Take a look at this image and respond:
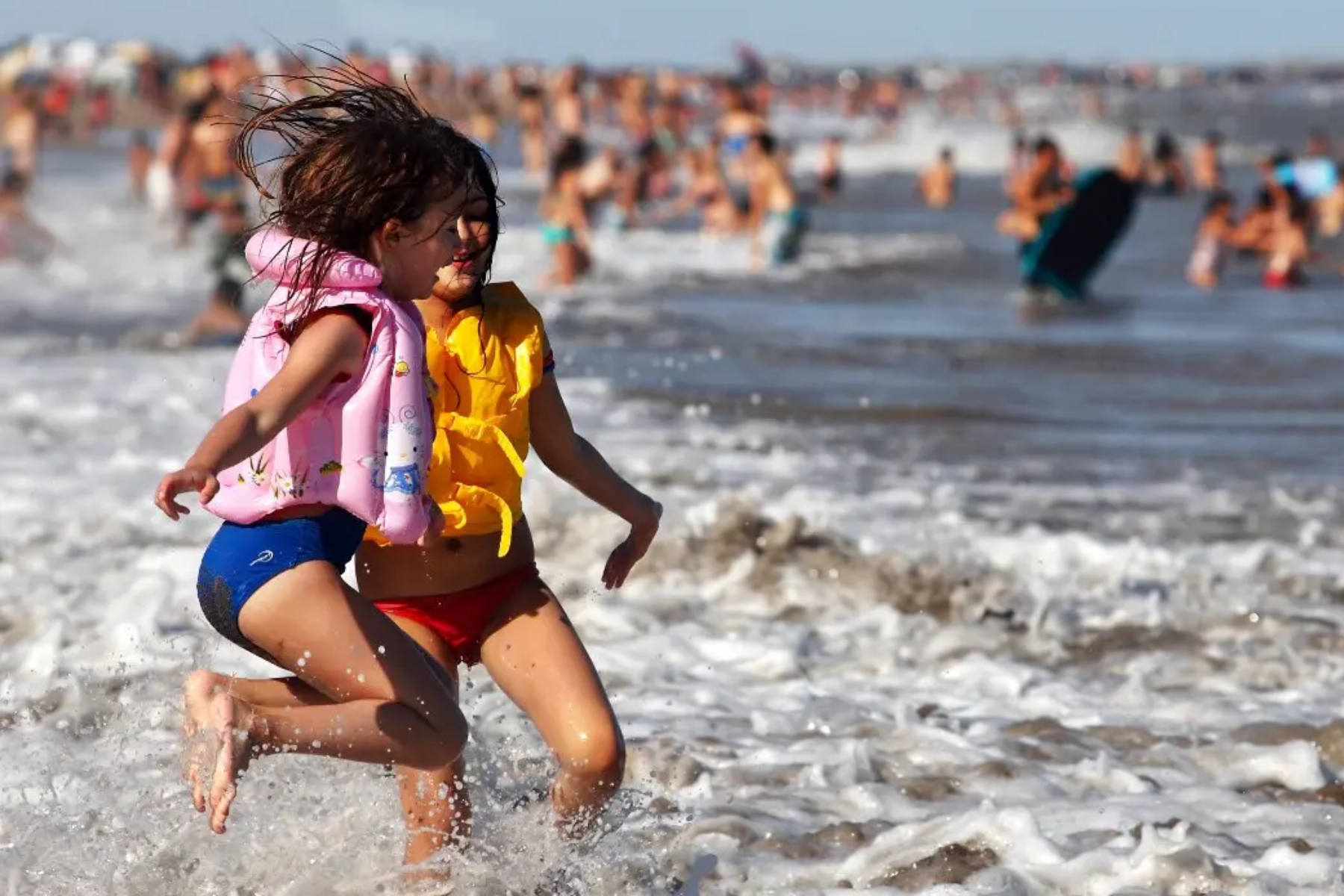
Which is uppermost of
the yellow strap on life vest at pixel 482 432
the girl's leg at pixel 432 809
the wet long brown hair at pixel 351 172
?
the wet long brown hair at pixel 351 172

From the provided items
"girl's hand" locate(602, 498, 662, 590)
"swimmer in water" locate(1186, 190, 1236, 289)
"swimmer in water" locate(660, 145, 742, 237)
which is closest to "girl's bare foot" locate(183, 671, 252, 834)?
"girl's hand" locate(602, 498, 662, 590)

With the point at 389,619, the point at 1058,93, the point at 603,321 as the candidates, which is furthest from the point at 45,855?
the point at 1058,93

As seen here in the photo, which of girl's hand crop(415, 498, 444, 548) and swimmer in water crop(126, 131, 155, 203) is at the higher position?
girl's hand crop(415, 498, 444, 548)

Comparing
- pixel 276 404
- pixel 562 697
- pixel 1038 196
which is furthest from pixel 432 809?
pixel 1038 196

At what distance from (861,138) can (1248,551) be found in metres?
50.3

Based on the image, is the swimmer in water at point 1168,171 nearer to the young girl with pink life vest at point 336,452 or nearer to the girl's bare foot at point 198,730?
the young girl with pink life vest at point 336,452

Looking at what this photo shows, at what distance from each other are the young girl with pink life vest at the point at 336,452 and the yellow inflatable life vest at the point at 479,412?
0.16 metres

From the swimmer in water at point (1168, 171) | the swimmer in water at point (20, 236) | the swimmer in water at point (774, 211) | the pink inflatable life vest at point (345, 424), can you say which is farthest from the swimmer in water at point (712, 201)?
the pink inflatable life vest at point (345, 424)

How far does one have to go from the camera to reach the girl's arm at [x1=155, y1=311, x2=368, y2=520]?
10.6ft

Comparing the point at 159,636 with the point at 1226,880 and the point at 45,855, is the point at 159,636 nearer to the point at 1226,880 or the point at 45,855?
the point at 45,855

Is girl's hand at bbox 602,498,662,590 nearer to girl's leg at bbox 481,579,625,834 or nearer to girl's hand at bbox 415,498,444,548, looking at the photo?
girl's leg at bbox 481,579,625,834

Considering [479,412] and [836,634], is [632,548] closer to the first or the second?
[479,412]

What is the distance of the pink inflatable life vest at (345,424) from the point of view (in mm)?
3498

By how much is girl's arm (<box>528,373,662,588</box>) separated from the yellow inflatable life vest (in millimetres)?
89
